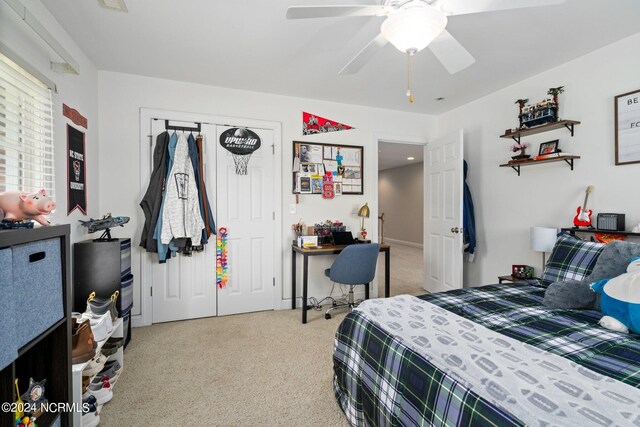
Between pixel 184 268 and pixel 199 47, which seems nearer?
pixel 199 47

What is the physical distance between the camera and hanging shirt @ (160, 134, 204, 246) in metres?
2.95

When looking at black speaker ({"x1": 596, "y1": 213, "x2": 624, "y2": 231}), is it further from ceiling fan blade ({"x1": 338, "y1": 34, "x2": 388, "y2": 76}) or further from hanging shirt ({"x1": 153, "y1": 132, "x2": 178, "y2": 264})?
hanging shirt ({"x1": 153, "y1": 132, "x2": 178, "y2": 264})

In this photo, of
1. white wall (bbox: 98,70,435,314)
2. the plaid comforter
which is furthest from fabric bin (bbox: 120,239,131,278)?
the plaid comforter

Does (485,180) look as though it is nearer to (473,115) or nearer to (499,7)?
(473,115)

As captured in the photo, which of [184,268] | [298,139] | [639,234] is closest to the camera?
[639,234]

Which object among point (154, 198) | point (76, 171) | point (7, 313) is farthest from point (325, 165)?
point (7, 313)

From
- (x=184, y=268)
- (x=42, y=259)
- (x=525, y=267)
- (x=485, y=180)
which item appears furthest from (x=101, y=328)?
(x=485, y=180)

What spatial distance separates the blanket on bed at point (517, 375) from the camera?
84 centimetres

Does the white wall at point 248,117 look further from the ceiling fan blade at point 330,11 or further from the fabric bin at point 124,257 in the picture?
the ceiling fan blade at point 330,11

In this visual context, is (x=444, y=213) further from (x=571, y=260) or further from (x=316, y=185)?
(x=571, y=260)

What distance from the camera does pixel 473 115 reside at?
370 centimetres

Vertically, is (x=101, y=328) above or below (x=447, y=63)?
below

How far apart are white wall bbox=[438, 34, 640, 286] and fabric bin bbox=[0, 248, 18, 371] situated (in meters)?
3.60

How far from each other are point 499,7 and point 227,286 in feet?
10.5
